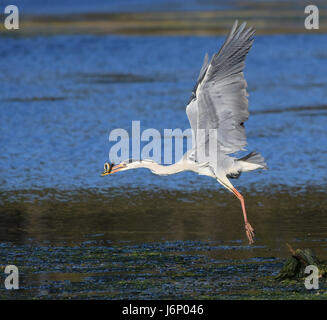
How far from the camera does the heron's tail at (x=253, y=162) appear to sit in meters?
9.65

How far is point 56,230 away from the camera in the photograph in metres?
10.0

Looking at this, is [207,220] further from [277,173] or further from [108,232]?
[277,173]

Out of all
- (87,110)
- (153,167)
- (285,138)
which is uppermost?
(87,110)

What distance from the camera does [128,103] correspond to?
709 inches

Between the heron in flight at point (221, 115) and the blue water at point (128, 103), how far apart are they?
7.50 ft

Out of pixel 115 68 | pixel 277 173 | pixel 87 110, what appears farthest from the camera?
pixel 115 68

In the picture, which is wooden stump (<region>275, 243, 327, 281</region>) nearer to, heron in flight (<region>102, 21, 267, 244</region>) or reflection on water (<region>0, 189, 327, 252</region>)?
reflection on water (<region>0, 189, 327, 252</region>)

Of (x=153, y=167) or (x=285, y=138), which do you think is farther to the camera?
(x=285, y=138)

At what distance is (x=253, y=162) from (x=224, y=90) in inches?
47.0

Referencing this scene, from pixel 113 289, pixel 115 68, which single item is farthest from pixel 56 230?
pixel 115 68

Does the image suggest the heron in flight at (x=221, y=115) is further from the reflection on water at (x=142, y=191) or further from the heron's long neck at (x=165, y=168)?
the reflection on water at (x=142, y=191)

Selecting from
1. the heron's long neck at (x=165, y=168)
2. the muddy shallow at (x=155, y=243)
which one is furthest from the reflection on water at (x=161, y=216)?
the heron's long neck at (x=165, y=168)
